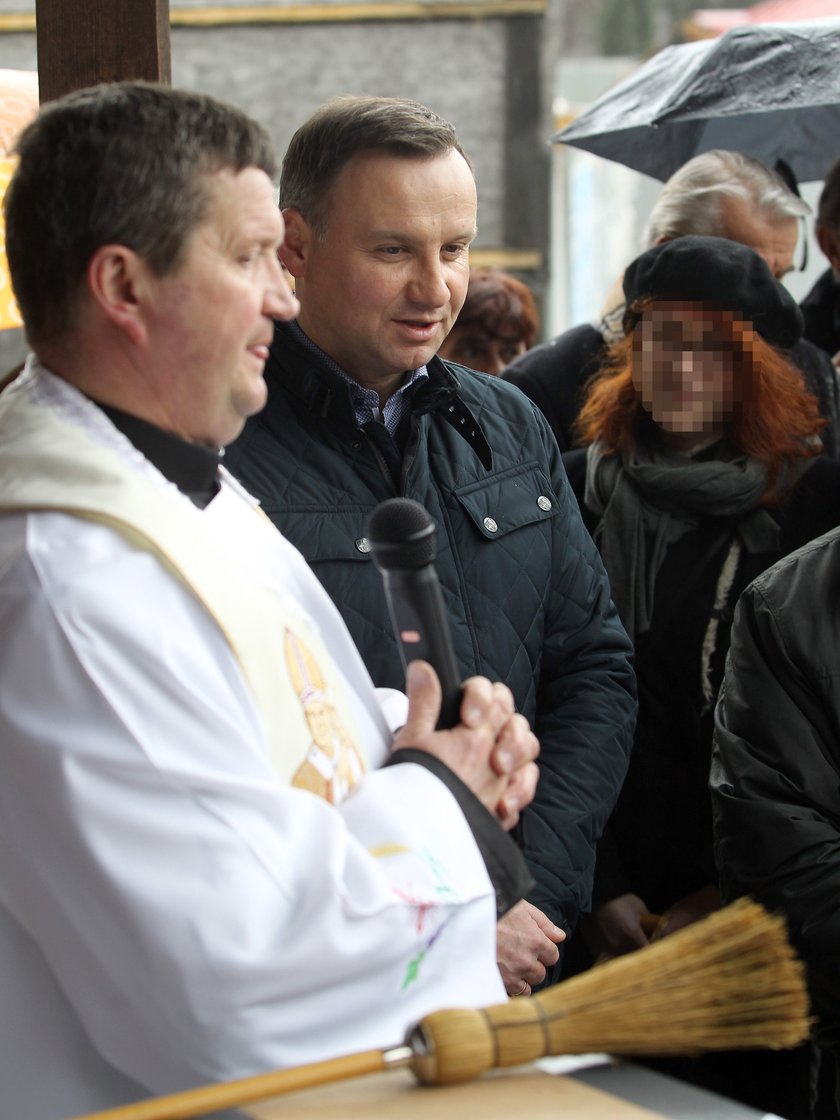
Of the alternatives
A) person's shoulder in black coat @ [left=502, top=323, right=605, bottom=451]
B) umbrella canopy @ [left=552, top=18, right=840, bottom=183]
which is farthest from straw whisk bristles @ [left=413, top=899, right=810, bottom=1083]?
umbrella canopy @ [left=552, top=18, right=840, bottom=183]

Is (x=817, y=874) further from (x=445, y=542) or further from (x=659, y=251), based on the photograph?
(x=659, y=251)

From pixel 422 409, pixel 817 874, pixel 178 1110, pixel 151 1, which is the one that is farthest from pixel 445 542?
pixel 178 1110

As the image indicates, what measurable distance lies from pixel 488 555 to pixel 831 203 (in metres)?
1.98

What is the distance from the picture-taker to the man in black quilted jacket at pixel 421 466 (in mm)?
2412

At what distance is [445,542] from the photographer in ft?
8.24

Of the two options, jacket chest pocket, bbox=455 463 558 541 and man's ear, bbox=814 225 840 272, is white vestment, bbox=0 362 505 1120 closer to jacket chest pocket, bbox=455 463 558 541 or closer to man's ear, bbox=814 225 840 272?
jacket chest pocket, bbox=455 463 558 541

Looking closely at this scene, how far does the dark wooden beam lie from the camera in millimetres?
2416

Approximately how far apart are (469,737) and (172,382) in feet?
1.67

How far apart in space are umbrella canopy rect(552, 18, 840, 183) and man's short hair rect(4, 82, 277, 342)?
2.86 metres

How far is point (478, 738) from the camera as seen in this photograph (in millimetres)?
1656

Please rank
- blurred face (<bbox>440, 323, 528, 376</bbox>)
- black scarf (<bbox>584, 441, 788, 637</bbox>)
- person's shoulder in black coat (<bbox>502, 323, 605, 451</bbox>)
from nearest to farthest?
black scarf (<bbox>584, 441, 788, 637</bbox>) < person's shoulder in black coat (<bbox>502, 323, 605, 451</bbox>) < blurred face (<bbox>440, 323, 528, 376</bbox>)

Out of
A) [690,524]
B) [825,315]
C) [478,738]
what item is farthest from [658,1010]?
[825,315]

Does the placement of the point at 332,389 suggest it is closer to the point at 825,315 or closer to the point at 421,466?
the point at 421,466

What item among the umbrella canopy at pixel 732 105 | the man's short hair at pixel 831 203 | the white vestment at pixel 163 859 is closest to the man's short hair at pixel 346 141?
the white vestment at pixel 163 859
